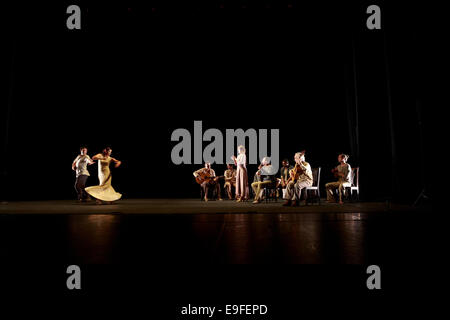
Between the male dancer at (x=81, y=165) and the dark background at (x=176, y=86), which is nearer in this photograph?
the dark background at (x=176, y=86)

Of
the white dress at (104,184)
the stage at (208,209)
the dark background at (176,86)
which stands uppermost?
the dark background at (176,86)

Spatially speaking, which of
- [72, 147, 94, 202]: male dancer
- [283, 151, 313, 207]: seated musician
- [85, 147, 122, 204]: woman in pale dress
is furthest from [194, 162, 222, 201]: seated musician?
[283, 151, 313, 207]: seated musician

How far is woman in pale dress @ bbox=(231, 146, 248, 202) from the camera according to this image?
8180 millimetres

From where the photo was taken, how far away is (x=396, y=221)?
14.4 feet

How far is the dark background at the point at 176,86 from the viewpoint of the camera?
8391 mm

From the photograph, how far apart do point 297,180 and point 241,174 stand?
183 centimetres

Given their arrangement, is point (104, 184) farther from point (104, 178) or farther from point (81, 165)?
point (81, 165)

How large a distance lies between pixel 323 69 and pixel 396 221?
257 inches

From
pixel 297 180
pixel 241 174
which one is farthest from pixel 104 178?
pixel 297 180

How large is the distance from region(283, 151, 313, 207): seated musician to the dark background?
199cm

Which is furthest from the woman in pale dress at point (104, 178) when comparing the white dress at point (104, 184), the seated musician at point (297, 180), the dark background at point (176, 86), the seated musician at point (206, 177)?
the seated musician at point (297, 180)

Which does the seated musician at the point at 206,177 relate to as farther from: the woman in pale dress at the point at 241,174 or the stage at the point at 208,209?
the stage at the point at 208,209

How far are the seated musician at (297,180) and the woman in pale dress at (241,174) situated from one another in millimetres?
1591

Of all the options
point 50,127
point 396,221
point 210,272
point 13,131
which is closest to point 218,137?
point 50,127
